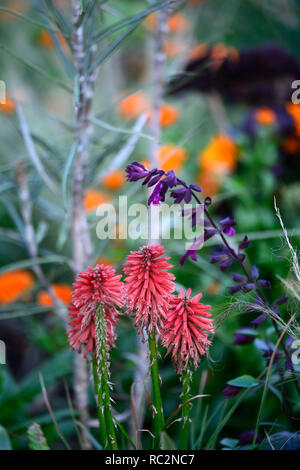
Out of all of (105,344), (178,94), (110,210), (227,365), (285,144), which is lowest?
(227,365)

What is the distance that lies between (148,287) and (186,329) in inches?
2.3

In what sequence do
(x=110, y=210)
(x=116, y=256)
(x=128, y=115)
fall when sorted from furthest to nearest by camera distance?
(x=128, y=115), (x=116, y=256), (x=110, y=210)

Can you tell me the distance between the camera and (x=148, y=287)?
395 mm

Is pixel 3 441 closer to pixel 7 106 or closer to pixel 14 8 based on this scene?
pixel 7 106

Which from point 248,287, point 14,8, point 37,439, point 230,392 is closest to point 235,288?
point 248,287

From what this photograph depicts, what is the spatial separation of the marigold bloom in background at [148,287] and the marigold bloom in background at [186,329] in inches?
0.5

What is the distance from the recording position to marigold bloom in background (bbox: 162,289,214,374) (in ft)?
1.30

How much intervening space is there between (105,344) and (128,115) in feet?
4.44

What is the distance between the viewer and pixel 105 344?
1.30 feet

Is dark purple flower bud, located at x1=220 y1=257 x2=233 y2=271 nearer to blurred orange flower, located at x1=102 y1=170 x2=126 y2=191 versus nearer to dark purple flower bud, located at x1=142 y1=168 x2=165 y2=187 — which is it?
dark purple flower bud, located at x1=142 y1=168 x2=165 y2=187

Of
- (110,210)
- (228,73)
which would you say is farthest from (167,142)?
(110,210)

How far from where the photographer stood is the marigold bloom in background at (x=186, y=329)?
1.30ft

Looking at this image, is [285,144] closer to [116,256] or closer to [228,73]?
[228,73]

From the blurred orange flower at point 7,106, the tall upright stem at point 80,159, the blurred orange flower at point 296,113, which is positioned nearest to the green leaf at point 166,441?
the tall upright stem at point 80,159
